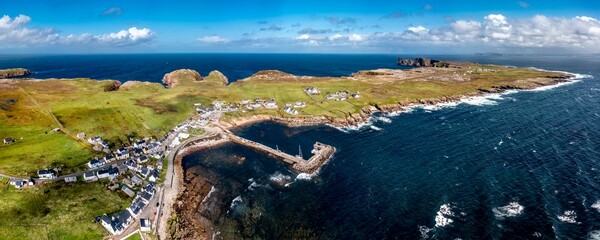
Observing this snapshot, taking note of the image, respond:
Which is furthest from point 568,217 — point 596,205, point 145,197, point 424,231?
point 145,197

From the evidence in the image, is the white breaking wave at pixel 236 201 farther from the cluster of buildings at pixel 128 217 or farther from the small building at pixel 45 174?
the small building at pixel 45 174

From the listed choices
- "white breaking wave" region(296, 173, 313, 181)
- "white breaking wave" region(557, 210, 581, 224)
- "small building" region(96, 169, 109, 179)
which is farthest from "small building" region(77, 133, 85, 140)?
"white breaking wave" region(557, 210, 581, 224)

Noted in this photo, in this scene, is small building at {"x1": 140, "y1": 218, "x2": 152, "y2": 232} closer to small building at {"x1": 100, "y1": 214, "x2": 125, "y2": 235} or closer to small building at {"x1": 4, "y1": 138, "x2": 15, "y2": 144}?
small building at {"x1": 100, "y1": 214, "x2": 125, "y2": 235}

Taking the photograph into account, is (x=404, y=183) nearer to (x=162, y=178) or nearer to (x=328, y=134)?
(x=328, y=134)

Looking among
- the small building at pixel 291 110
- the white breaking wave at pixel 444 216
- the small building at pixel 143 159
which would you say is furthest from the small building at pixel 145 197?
the small building at pixel 291 110

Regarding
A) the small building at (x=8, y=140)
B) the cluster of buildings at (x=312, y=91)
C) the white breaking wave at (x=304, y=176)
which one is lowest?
the white breaking wave at (x=304, y=176)

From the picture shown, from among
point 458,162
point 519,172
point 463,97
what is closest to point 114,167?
point 458,162
